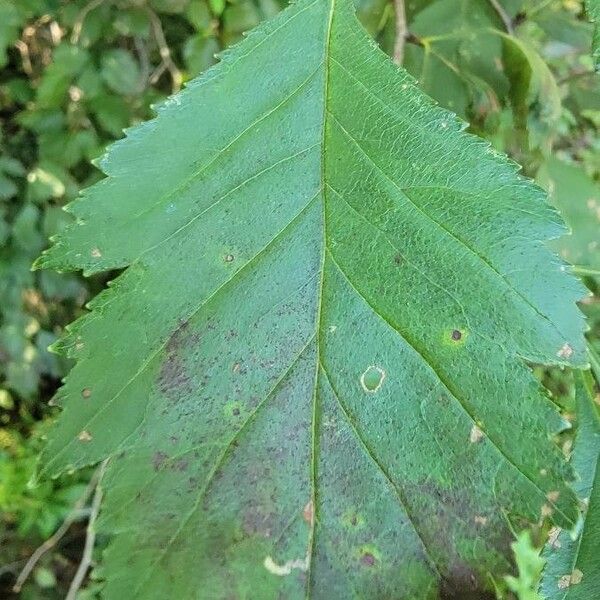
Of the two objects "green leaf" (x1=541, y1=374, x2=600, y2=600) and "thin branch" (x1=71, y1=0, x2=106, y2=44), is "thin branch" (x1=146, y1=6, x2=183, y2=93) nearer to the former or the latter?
"thin branch" (x1=71, y1=0, x2=106, y2=44)

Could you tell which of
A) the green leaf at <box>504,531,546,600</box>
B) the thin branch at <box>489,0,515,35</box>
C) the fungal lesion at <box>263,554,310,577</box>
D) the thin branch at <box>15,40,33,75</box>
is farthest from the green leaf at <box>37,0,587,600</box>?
Result: the thin branch at <box>15,40,33,75</box>

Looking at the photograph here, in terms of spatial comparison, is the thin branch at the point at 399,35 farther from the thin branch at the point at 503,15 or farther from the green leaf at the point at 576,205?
the green leaf at the point at 576,205

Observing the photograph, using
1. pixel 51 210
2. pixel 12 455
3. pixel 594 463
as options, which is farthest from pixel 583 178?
pixel 12 455

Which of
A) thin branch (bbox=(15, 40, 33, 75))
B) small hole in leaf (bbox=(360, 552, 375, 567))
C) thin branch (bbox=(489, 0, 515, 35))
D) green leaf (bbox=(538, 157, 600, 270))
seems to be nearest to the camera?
small hole in leaf (bbox=(360, 552, 375, 567))

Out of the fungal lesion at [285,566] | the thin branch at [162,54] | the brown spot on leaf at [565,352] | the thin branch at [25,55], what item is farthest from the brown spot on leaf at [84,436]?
the thin branch at [25,55]

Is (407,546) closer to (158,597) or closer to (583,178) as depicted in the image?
(158,597)

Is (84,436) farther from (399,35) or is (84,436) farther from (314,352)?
→ (399,35)

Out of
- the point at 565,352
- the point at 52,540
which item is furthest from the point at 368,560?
the point at 52,540
